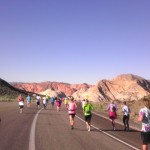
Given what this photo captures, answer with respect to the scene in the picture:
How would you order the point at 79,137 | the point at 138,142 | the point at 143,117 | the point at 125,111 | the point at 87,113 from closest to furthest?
the point at 143,117 → the point at 138,142 → the point at 79,137 → the point at 87,113 → the point at 125,111

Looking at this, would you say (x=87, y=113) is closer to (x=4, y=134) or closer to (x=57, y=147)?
(x=4, y=134)

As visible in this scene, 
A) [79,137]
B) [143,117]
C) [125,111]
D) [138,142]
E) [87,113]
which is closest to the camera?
[143,117]

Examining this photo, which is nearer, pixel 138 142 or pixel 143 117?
pixel 143 117

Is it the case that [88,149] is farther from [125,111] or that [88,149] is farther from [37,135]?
[125,111]

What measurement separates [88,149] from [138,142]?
334 cm

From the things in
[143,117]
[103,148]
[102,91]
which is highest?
[102,91]

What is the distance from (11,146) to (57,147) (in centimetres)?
156

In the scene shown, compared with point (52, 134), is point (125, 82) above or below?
above

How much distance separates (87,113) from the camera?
20.5 m

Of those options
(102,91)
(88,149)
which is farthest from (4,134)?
Result: (102,91)

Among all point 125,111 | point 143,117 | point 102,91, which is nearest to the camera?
point 143,117

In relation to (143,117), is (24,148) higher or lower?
lower

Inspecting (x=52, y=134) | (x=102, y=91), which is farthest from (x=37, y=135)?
(x=102, y=91)

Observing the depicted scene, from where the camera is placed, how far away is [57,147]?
13367mm
